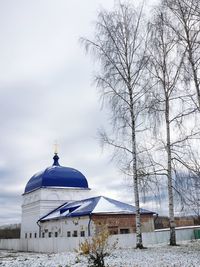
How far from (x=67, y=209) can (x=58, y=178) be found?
6.74 m

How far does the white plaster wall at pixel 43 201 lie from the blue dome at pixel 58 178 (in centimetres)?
61

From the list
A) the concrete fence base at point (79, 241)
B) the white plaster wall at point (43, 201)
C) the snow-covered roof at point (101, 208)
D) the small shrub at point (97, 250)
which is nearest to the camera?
the small shrub at point (97, 250)

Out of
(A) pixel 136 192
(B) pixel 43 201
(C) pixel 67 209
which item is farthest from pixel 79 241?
(B) pixel 43 201

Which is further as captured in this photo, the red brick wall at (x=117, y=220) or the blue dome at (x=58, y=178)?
the blue dome at (x=58, y=178)

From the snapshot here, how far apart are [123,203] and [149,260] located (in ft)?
58.2

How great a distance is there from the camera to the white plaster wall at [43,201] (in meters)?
34.5

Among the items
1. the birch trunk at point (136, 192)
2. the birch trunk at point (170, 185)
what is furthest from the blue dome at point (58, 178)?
the birch trunk at point (170, 185)

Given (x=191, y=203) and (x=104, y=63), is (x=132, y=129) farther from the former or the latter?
(x=191, y=203)

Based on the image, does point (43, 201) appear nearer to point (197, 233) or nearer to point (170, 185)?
point (197, 233)

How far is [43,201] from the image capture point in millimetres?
34531

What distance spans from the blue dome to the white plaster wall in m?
0.61

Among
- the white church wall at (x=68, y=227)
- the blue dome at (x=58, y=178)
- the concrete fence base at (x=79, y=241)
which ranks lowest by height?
the concrete fence base at (x=79, y=241)

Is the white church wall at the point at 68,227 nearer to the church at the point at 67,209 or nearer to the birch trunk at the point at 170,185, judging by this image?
the church at the point at 67,209

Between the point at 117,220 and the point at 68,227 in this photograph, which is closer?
the point at 117,220
